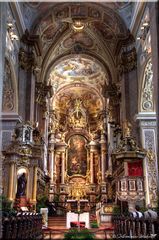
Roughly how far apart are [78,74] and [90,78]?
0.97 m

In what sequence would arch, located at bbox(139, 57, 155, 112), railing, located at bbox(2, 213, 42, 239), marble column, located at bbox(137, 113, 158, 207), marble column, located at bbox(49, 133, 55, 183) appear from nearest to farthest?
1. railing, located at bbox(2, 213, 42, 239)
2. marble column, located at bbox(137, 113, 158, 207)
3. arch, located at bbox(139, 57, 155, 112)
4. marble column, located at bbox(49, 133, 55, 183)

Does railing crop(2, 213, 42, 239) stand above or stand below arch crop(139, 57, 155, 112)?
below

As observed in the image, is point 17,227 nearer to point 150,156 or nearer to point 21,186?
point 21,186

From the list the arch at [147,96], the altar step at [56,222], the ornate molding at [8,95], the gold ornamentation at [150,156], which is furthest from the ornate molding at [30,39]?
the altar step at [56,222]

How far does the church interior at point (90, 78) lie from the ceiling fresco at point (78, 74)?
0.33 feet

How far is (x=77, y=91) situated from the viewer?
90.9ft

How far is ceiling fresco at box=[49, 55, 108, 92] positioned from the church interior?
0.10 metres

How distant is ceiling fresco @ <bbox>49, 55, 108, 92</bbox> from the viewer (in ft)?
77.0

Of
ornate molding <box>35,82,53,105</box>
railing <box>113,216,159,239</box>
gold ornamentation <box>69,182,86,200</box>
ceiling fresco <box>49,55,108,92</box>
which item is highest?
ceiling fresco <box>49,55,108,92</box>

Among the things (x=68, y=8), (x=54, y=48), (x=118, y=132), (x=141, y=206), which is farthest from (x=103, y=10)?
(x=141, y=206)

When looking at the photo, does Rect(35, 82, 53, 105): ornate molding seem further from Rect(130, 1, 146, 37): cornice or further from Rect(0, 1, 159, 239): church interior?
Rect(130, 1, 146, 37): cornice

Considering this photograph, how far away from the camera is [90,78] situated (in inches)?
1008

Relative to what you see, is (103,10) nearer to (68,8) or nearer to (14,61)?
(68,8)

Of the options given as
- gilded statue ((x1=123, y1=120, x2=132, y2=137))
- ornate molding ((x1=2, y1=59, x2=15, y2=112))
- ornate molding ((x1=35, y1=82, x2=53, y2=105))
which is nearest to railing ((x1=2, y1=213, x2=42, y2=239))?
gilded statue ((x1=123, y1=120, x2=132, y2=137))
